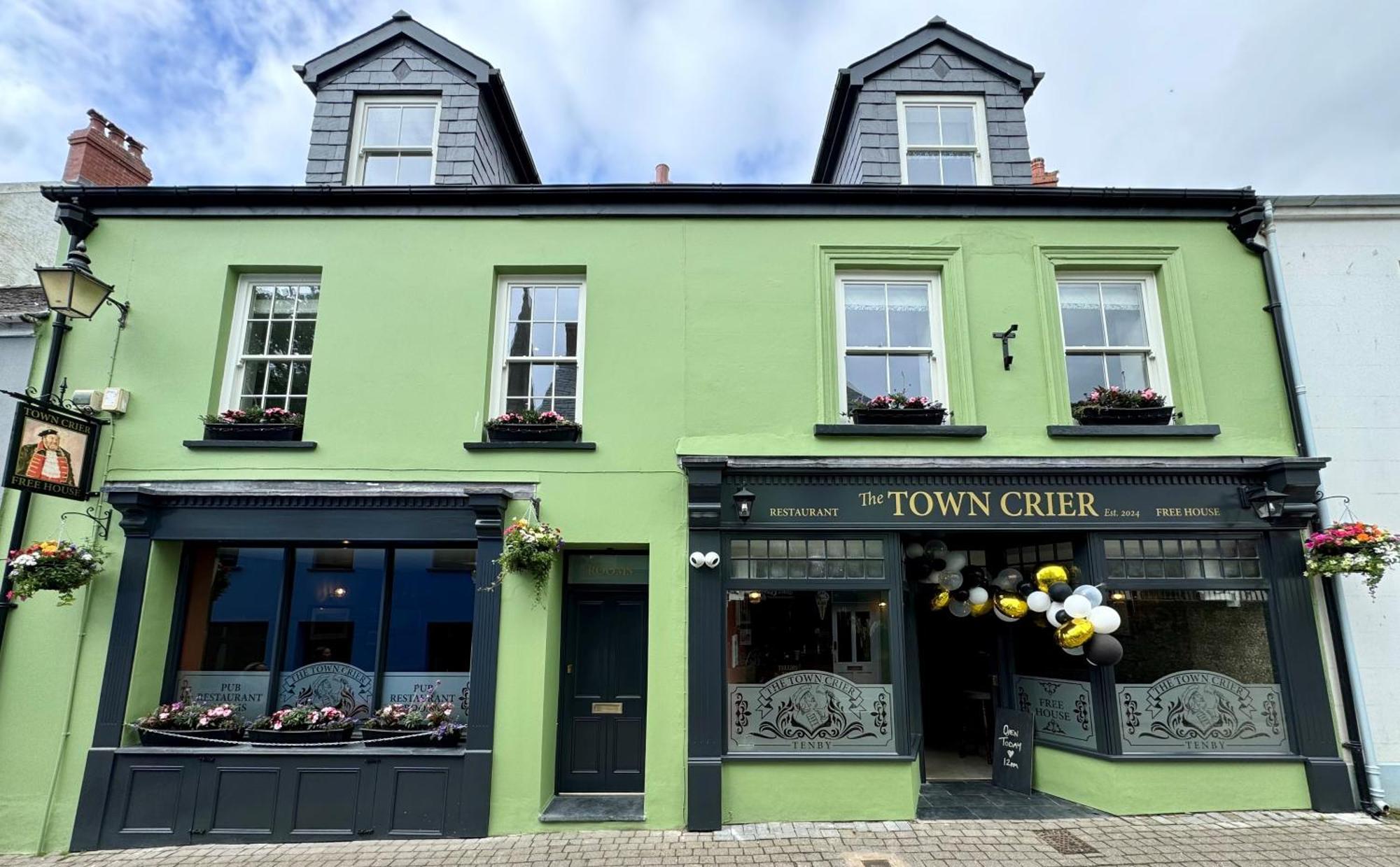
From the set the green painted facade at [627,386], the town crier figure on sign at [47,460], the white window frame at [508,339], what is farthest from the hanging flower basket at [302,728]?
the white window frame at [508,339]

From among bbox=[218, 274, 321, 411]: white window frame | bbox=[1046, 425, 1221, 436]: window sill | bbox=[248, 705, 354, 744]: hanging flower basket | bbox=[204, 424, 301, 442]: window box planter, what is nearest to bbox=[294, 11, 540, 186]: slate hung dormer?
bbox=[218, 274, 321, 411]: white window frame

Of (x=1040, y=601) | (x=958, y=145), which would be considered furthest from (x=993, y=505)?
(x=958, y=145)

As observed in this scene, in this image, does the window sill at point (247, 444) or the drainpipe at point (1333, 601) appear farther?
the window sill at point (247, 444)

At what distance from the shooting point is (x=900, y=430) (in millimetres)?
7359

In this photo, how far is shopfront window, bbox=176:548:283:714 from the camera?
23.5ft

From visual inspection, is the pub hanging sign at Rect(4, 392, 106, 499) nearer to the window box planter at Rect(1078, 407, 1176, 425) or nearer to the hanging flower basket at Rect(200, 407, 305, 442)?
the hanging flower basket at Rect(200, 407, 305, 442)

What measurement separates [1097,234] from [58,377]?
11722 mm

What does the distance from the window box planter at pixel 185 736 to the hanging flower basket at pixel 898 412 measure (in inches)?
281

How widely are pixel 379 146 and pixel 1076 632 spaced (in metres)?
9.66

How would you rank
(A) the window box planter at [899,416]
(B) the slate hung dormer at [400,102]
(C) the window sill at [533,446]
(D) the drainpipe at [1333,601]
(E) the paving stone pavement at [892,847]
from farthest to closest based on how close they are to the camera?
(B) the slate hung dormer at [400,102] < (A) the window box planter at [899,416] < (C) the window sill at [533,446] < (D) the drainpipe at [1333,601] < (E) the paving stone pavement at [892,847]

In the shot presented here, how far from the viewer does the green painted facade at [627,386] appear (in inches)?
267

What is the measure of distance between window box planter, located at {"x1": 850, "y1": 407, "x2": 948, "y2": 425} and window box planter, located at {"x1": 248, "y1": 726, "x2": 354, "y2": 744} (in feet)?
20.3

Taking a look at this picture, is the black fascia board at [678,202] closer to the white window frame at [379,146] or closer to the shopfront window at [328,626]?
the white window frame at [379,146]

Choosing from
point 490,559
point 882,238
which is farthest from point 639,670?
point 882,238
